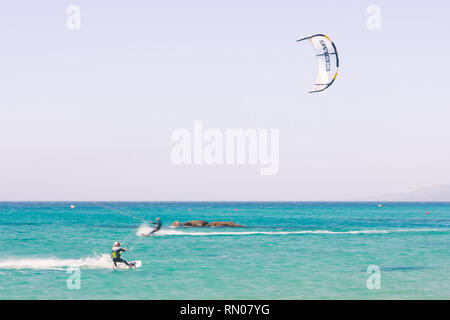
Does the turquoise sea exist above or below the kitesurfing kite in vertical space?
below

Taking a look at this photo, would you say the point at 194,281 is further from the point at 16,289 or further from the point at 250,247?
the point at 250,247

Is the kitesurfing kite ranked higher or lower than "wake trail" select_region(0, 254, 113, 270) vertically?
higher

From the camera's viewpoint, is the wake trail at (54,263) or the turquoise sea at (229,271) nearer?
the turquoise sea at (229,271)

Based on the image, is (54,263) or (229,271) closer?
(229,271)

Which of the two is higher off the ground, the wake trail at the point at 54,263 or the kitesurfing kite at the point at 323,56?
the kitesurfing kite at the point at 323,56

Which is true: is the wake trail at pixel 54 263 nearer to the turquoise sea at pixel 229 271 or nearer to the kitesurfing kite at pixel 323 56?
the turquoise sea at pixel 229 271

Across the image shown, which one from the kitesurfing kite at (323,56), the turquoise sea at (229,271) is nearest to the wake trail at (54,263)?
the turquoise sea at (229,271)

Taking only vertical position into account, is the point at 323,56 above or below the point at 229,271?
above

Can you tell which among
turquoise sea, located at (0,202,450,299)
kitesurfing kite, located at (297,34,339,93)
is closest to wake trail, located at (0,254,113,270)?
turquoise sea, located at (0,202,450,299)

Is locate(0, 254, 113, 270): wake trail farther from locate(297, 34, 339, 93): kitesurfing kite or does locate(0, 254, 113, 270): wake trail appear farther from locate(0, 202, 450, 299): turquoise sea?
locate(297, 34, 339, 93): kitesurfing kite

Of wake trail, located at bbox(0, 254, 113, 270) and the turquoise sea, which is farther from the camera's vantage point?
wake trail, located at bbox(0, 254, 113, 270)
